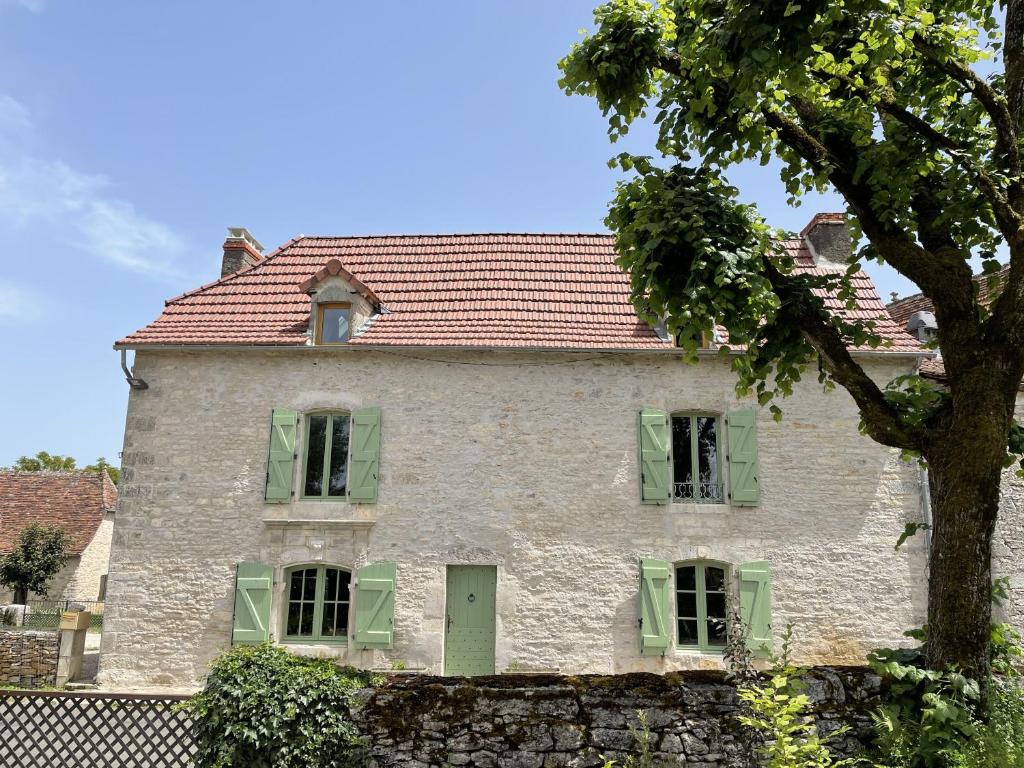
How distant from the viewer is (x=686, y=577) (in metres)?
11.5

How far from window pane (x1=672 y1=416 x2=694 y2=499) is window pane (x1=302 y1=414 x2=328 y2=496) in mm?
5414

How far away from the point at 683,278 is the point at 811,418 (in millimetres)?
7128

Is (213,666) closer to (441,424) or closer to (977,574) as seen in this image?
(977,574)

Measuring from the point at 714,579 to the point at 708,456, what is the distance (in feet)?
6.00

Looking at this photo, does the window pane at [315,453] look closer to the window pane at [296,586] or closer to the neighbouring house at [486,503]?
the neighbouring house at [486,503]

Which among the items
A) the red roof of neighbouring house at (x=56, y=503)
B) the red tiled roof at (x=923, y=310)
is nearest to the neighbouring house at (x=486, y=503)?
the red tiled roof at (x=923, y=310)

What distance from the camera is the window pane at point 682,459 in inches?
464

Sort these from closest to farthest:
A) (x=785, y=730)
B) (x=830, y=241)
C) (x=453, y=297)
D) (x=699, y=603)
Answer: (x=785, y=730) < (x=699, y=603) < (x=453, y=297) < (x=830, y=241)

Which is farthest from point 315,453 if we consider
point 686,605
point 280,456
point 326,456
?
point 686,605

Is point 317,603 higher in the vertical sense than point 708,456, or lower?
lower

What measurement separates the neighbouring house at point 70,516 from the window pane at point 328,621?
14.9 metres

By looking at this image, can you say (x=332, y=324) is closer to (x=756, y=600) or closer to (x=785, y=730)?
(x=756, y=600)

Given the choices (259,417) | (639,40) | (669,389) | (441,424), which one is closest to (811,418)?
(669,389)

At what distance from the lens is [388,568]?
37.4 feet
